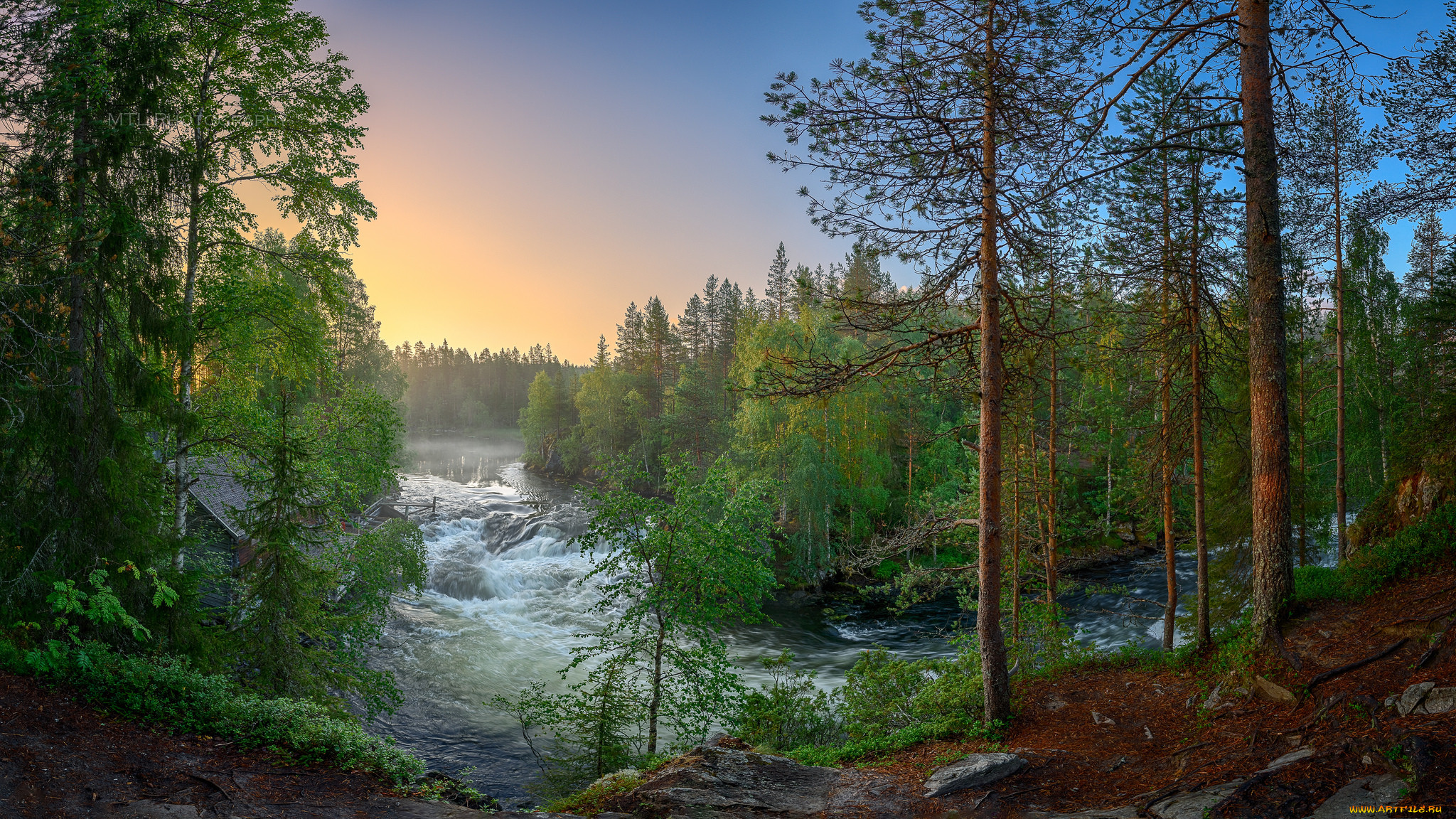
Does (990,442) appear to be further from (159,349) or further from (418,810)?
(159,349)

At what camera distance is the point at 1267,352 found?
7145 mm

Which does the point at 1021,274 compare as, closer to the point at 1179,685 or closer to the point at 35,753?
the point at 1179,685

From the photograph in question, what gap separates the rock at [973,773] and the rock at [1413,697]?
3022mm

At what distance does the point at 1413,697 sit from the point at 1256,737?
118cm

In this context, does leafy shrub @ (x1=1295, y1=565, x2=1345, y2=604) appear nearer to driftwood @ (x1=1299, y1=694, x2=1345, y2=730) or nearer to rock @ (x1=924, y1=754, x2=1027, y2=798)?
driftwood @ (x1=1299, y1=694, x2=1345, y2=730)

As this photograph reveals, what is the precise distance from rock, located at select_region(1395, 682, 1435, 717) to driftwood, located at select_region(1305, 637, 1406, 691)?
88 centimetres

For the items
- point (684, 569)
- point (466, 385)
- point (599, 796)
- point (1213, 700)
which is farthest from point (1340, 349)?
point (466, 385)

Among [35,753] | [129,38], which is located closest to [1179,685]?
[35,753]

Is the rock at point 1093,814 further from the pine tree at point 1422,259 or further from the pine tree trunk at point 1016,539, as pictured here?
the pine tree at point 1422,259

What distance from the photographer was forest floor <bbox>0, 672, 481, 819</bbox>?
498cm

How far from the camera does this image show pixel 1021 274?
7539 millimetres

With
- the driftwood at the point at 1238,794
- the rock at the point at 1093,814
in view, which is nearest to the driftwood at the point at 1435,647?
the driftwood at the point at 1238,794

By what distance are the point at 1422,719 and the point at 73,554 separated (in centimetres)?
1310

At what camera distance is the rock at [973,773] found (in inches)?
241
